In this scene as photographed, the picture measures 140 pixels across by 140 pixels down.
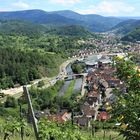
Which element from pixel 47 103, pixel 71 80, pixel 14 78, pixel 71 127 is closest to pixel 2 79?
pixel 14 78

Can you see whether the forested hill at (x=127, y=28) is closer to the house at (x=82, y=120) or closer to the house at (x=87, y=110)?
the house at (x=87, y=110)

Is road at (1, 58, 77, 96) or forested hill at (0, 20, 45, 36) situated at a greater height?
forested hill at (0, 20, 45, 36)

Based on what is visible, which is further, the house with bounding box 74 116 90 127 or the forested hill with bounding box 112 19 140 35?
the forested hill with bounding box 112 19 140 35

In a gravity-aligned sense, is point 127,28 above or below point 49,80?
below

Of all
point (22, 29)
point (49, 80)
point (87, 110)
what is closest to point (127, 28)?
point (22, 29)

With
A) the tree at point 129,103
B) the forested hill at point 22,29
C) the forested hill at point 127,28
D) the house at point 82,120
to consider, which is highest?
the tree at point 129,103

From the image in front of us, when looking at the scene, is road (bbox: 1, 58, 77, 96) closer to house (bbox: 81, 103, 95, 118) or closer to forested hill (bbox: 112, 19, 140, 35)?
house (bbox: 81, 103, 95, 118)

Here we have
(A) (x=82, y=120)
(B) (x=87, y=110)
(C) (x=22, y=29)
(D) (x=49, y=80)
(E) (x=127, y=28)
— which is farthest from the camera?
(E) (x=127, y=28)

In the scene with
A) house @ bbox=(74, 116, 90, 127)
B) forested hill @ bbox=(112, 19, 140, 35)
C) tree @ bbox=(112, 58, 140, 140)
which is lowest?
forested hill @ bbox=(112, 19, 140, 35)

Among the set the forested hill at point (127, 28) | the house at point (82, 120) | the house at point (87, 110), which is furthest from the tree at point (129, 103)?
the forested hill at point (127, 28)

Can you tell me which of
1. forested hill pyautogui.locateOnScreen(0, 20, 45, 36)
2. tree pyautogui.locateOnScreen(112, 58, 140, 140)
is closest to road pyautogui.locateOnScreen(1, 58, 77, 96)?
tree pyautogui.locateOnScreen(112, 58, 140, 140)

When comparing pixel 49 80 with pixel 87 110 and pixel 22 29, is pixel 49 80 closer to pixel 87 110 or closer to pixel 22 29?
pixel 87 110
